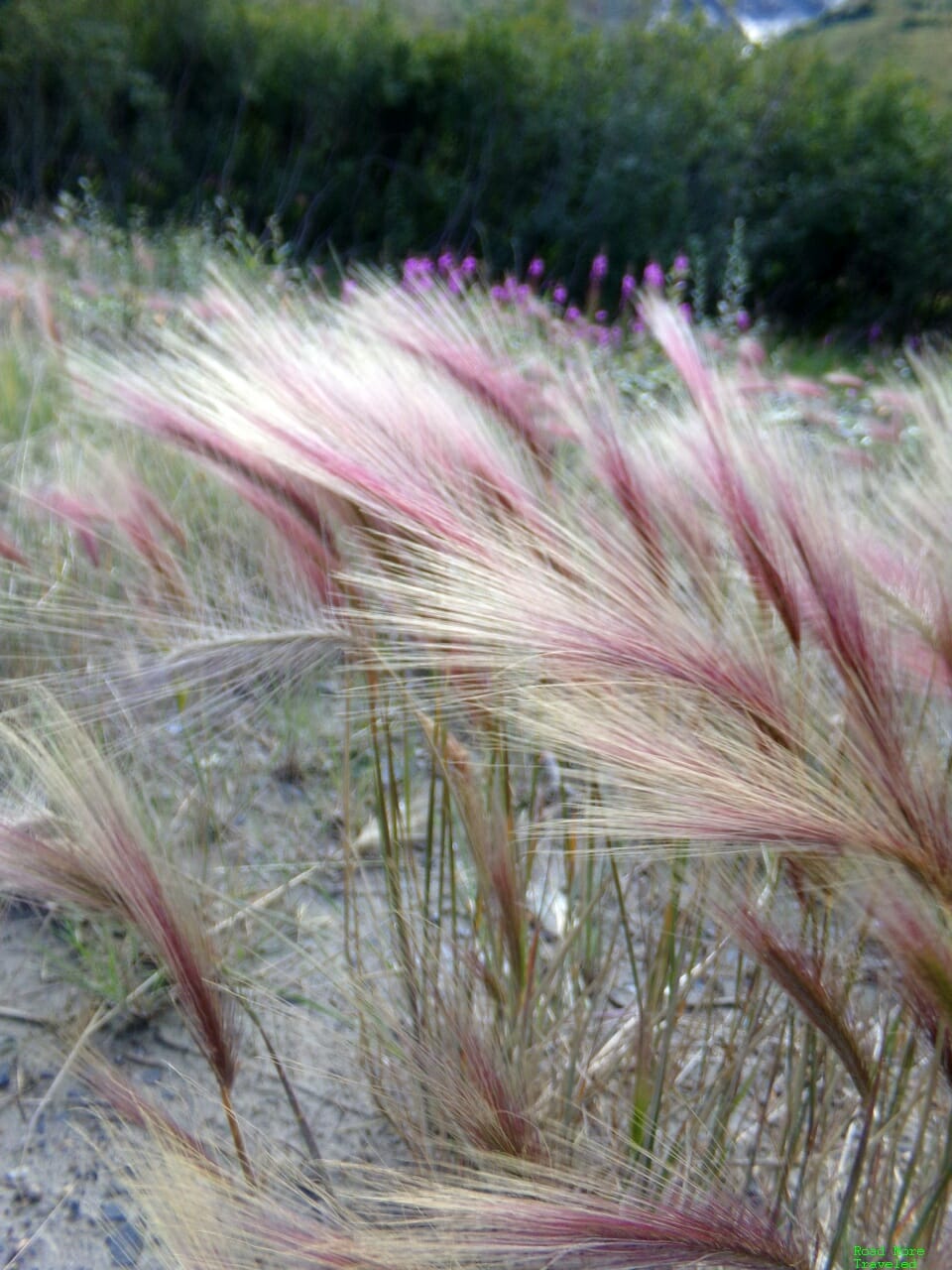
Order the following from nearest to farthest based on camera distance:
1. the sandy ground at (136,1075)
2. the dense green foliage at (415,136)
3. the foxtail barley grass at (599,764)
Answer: the foxtail barley grass at (599,764)
the sandy ground at (136,1075)
the dense green foliage at (415,136)

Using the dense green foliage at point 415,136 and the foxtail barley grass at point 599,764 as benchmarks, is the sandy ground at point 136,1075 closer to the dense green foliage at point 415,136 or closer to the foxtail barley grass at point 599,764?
the foxtail barley grass at point 599,764

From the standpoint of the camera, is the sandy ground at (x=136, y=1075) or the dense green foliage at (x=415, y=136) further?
the dense green foliage at (x=415, y=136)

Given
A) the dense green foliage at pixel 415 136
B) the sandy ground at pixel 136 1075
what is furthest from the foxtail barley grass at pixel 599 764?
the dense green foliage at pixel 415 136

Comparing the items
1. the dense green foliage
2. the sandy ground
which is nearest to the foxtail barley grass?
the sandy ground

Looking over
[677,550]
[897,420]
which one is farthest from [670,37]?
[677,550]

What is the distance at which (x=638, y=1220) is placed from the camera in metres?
0.58

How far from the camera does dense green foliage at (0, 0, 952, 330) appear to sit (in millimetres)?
9805

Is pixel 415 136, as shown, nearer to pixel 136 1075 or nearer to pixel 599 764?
pixel 136 1075

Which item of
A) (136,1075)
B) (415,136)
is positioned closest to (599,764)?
(136,1075)

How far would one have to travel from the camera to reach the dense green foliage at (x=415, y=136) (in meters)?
9.80

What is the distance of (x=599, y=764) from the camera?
1.88 ft

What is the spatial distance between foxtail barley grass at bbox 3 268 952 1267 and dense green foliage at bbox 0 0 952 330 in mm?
9544

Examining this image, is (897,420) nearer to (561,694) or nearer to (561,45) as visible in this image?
(561,694)

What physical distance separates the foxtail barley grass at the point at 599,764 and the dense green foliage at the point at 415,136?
9544mm
